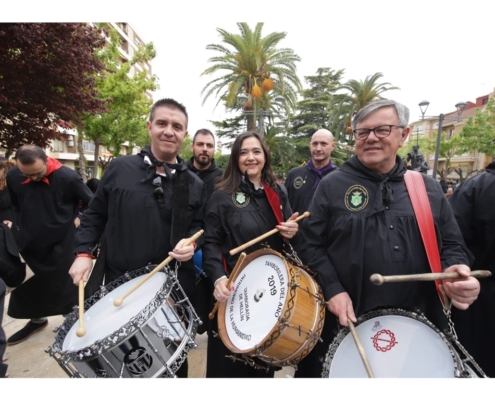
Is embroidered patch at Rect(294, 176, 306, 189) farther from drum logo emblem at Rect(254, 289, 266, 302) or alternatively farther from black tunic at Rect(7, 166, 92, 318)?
black tunic at Rect(7, 166, 92, 318)

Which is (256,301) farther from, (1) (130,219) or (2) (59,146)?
(2) (59,146)

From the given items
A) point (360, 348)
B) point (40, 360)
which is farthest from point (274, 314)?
point (40, 360)

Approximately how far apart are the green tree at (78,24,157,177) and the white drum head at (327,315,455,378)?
1468 centimetres

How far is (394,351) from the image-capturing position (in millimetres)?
1375

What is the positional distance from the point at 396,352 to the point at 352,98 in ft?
72.8

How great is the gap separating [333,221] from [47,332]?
367 centimetres

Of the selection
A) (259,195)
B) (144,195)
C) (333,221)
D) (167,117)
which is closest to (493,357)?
(333,221)

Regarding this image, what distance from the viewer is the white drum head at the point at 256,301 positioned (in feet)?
5.20

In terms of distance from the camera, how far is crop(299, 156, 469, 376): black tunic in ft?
5.06

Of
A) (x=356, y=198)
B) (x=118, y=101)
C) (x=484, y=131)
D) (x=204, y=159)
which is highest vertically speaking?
(x=118, y=101)

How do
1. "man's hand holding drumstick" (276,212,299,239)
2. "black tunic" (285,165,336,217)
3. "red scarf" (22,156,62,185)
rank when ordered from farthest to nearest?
"black tunic" (285,165,336,217)
"red scarf" (22,156,62,185)
"man's hand holding drumstick" (276,212,299,239)

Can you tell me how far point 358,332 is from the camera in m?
1.45

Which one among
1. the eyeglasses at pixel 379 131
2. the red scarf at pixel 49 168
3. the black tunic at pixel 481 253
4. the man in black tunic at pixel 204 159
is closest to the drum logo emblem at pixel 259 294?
the eyeglasses at pixel 379 131

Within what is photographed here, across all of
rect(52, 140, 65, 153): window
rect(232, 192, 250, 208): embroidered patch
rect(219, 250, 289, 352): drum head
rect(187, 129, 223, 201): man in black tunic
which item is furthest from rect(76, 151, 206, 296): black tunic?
rect(52, 140, 65, 153): window
